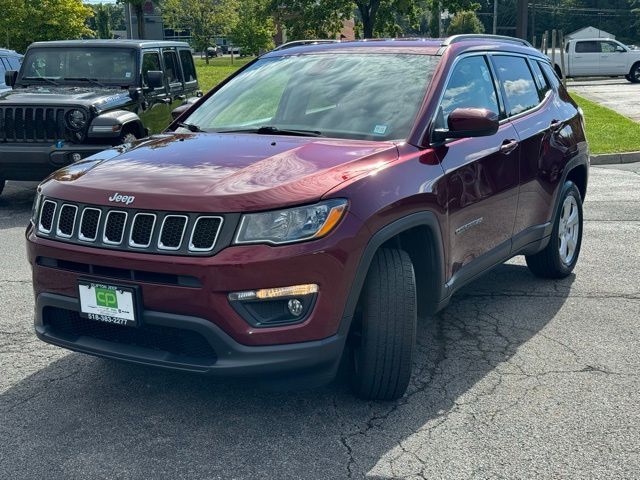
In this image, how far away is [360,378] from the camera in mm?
3797

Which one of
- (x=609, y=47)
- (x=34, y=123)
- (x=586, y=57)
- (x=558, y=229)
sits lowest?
(x=586, y=57)

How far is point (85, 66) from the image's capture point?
9992 millimetres

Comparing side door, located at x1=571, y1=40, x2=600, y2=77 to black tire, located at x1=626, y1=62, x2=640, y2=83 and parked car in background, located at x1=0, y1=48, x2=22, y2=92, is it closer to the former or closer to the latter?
black tire, located at x1=626, y1=62, x2=640, y2=83

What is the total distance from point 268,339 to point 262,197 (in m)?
0.59

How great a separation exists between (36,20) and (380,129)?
28.2m

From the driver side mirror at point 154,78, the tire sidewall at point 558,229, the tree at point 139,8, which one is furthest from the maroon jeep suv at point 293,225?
the tree at point 139,8

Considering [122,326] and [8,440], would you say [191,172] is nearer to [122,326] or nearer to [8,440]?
[122,326]

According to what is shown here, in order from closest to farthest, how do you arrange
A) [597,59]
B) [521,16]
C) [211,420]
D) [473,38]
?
1. [211,420]
2. [473,38]
3. [521,16]
4. [597,59]

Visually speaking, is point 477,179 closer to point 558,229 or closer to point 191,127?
point 558,229

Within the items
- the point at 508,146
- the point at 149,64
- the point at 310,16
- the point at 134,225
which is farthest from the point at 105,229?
the point at 310,16

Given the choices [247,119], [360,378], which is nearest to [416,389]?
[360,378]

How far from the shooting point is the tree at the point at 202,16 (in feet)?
228

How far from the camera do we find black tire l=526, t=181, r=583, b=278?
578cm

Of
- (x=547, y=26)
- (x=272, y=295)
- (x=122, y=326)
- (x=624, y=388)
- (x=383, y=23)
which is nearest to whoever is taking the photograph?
(x=272, y=295)
